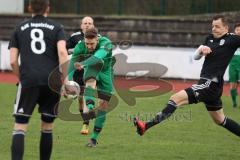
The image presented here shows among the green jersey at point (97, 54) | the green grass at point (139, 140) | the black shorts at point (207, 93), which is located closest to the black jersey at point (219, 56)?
the black shorts at point (207, 93)

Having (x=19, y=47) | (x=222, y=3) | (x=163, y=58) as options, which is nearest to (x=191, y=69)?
(x=163, y=58)

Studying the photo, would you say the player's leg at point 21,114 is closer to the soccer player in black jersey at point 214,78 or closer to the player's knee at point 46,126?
the player's knee at point 46,126

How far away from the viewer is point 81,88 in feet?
39.3

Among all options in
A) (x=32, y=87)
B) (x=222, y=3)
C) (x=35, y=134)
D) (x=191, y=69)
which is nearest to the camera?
(x=32, y=87)

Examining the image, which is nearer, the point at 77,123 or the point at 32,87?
the point at 32,87

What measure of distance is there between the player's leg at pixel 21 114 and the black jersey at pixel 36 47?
0.11m

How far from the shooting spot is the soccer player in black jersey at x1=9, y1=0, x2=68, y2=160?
804 cm

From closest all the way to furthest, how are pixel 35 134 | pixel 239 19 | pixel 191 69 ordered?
1. pixel 35 134
2. pixel 191 69
3. pixel 239 19

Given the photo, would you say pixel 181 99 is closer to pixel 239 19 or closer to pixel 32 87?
pixel 32 87

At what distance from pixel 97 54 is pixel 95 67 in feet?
2.27

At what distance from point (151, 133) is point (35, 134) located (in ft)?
6.68

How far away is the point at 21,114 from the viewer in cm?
806

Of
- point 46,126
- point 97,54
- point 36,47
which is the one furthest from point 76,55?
point 36,47

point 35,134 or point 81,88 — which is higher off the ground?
point 81,88
